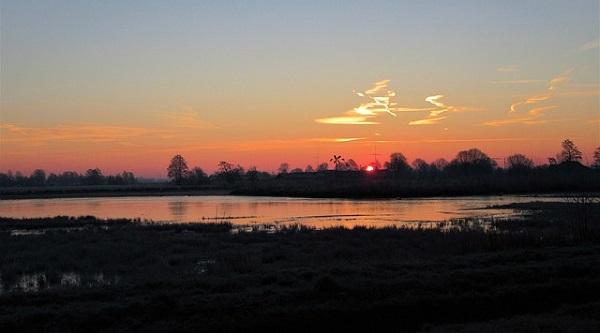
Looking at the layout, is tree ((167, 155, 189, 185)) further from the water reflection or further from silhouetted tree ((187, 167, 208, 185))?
the water reflection

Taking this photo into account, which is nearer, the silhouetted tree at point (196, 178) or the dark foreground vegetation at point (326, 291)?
the dark foreground vegetation at point (326, 291)

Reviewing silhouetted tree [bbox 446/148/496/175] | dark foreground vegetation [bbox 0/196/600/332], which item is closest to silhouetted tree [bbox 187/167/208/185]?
silhouetted tree [bbox 446/148/496/175]

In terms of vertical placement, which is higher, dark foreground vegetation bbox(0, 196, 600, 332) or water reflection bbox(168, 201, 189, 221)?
water reflection bbox(168, 201, 189, 221)

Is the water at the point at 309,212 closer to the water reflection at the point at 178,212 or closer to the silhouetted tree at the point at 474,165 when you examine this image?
the water reflection at the point at 178,212

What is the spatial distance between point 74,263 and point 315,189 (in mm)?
77868

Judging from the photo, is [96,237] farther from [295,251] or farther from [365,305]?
[365,305]

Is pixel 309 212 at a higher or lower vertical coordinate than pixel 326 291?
higher

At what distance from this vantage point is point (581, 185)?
79.4m

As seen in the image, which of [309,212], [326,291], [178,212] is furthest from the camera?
[178,212]

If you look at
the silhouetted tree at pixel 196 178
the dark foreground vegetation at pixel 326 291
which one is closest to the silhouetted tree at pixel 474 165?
the silhouetted tree at pixel 196 178

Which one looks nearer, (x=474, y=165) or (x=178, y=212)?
(x=178, y=212)

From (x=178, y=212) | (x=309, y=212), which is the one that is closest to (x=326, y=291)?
(x=309, y=212)

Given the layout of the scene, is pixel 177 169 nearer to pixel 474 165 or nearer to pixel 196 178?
pixel 196 178

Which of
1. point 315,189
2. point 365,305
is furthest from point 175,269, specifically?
point 315,189
